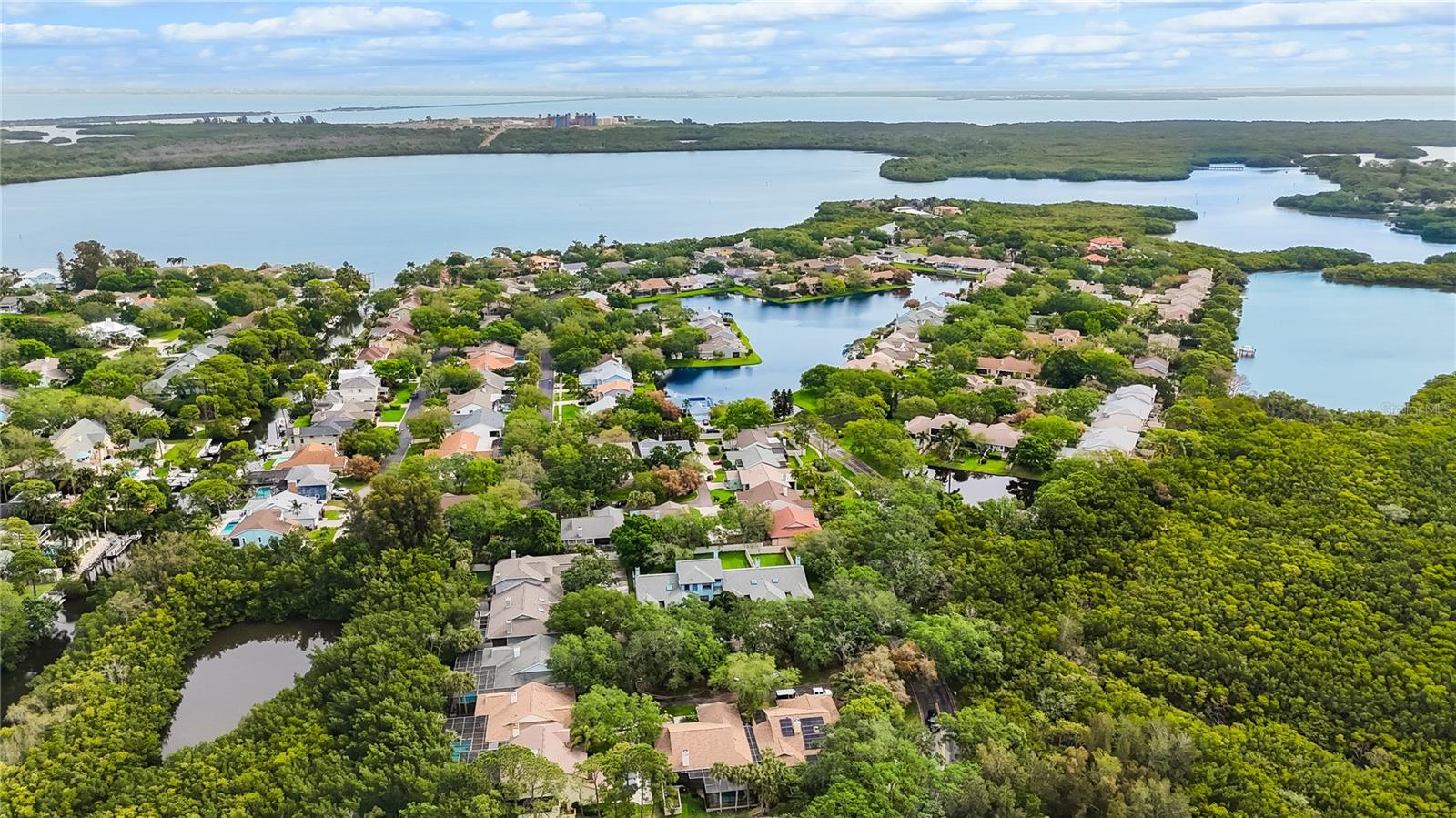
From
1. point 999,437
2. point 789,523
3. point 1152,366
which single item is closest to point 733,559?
point 789,523

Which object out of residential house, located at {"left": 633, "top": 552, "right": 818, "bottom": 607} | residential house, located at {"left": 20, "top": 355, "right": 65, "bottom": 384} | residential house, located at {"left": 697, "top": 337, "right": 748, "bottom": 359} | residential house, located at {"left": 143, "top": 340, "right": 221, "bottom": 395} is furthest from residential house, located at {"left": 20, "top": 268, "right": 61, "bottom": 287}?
residential house, located at {"left": 633, "top": 552, "right": 818, "bottom": 607}

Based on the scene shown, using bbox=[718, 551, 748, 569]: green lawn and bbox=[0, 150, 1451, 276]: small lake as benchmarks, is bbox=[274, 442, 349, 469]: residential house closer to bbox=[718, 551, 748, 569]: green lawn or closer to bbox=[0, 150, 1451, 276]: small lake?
bbox=[718, 551, 748, 569]: green lawn

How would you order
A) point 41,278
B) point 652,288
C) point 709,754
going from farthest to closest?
1. point 652,288
2. point 41,278
3. point 709,754

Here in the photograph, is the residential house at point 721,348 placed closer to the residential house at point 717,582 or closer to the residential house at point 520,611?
the residential house at point 717,582

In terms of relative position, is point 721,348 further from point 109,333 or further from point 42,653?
point 109,333

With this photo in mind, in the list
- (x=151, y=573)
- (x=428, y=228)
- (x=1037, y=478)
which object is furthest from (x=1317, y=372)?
(x=428, y=228)
